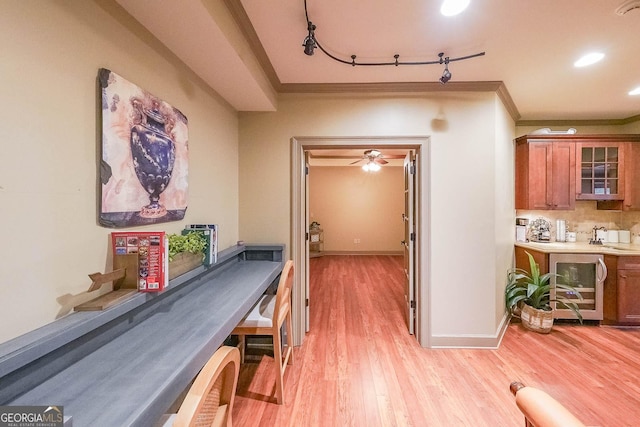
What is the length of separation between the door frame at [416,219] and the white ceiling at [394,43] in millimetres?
493

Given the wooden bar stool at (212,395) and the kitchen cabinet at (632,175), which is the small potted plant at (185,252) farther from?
the kitchen cabinet at (632,175)

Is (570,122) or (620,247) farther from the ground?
(570,122)

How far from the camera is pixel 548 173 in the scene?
10.7 ft

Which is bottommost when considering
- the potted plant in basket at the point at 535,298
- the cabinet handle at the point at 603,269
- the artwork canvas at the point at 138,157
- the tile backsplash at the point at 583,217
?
the potted plant in basket at the point at 535,298

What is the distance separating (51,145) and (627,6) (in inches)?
118

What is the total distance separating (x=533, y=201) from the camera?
10.8 ft

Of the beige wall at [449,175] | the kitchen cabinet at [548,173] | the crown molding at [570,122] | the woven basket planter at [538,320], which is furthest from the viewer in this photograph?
the crown molding at [570,122]

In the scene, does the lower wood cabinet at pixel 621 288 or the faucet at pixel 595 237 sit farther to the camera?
the faucet at pixel 595 237

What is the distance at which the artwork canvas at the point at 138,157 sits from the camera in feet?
4.02

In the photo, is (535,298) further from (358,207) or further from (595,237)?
(358,207)

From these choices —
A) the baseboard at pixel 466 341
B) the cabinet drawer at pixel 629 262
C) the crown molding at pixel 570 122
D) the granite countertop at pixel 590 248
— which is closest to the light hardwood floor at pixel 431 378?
the baseboard at pixel 466 341

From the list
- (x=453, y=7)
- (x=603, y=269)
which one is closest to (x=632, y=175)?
(x=603, y=269)

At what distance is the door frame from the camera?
264cm

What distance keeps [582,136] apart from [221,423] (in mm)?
4493
